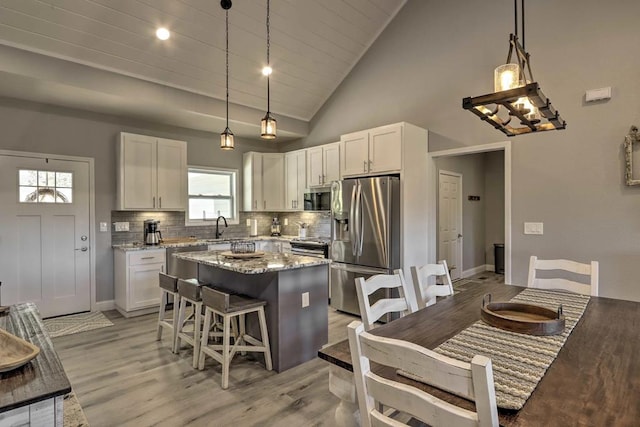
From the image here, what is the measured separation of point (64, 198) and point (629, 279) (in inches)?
249

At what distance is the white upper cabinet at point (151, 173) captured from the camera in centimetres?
480

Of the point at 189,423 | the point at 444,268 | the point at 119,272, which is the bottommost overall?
the point at 189,423

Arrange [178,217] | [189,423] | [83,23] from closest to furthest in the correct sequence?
[189,423], [83,23], [178,217]

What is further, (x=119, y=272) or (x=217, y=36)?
(x=119, y=272)

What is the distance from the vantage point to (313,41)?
4.80 m

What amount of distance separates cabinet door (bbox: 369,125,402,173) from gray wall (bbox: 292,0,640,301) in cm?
63

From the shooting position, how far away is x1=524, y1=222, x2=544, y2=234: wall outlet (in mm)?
3695

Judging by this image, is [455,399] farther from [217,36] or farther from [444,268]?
[217,36]

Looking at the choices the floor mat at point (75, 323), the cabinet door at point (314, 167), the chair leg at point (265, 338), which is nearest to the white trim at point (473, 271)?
the cabinet door at point (314, 167)

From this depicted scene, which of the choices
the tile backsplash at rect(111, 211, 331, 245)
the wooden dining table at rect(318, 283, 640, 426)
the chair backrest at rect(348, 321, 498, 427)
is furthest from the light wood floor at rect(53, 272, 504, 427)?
the tile backsplash at rect(111, 211, 331, 245)

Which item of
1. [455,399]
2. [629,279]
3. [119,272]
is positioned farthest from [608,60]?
[119,272]

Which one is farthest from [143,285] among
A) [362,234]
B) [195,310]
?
[362,234]

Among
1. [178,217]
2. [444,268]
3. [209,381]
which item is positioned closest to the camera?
[444,268]

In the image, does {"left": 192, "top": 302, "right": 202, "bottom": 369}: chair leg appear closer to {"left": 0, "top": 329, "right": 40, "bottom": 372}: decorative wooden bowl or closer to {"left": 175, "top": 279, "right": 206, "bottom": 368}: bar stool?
{"left": 175, "top": 279, "right": 206, "bottom": 368}: bar stool
